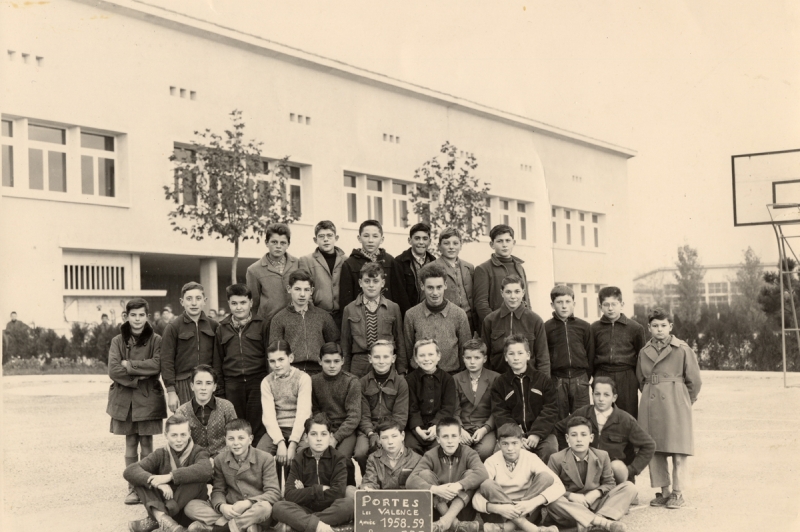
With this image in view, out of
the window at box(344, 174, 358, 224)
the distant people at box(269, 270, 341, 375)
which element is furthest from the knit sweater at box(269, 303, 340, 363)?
the window at box(344, 174, 358, 224)

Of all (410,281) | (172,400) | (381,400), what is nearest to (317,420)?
(381,400)

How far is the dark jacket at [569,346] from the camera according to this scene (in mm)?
6258

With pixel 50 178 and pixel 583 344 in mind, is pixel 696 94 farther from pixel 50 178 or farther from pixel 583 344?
pixel 50 178

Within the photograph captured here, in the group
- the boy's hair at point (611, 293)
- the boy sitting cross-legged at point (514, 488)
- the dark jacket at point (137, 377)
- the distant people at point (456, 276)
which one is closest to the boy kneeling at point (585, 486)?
the boy sitting cross-legged at point (514, 488)

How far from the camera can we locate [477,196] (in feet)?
68.2

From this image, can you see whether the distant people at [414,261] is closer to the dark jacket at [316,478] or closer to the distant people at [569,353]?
the distant people at [569,353]

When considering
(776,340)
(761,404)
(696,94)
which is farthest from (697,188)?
(761,404)

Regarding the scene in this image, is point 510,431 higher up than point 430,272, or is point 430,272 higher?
point 430,272

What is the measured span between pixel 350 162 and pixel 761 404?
1396 centimetres

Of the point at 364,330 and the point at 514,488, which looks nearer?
the point at 514,488

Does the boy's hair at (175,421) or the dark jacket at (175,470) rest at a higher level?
the boy's hair at (175,421)

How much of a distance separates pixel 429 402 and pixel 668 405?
5.98 ft

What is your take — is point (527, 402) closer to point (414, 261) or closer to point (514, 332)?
point (514, 332)

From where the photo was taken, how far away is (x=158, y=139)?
18.8 m
